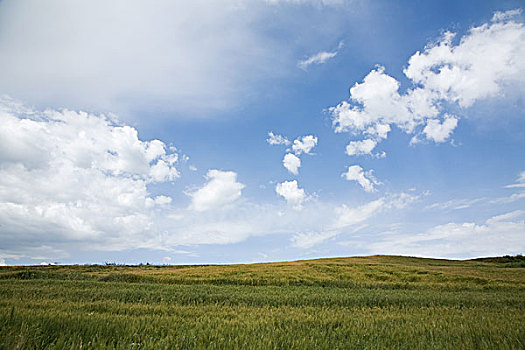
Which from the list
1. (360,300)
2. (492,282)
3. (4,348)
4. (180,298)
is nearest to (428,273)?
(492,282)

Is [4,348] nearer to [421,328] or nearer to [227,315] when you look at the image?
[227,315]

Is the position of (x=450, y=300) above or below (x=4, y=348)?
below

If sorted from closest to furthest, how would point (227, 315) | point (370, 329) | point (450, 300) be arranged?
point (370, 329)
point (227, 315)
point (450, 300)

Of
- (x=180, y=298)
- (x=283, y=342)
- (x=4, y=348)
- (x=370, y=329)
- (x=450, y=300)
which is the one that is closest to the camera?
(x=4, y=348)

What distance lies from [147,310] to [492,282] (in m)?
24.0

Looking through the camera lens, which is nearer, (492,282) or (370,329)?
(370,329)

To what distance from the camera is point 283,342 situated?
14.0 feet

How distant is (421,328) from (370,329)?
1.07 metres

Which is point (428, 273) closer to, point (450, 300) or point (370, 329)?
point (450, 300)

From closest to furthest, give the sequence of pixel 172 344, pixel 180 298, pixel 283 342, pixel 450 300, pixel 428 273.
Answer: pixel 172 344
pixel 283 342
pixel 180 298
pixel 450 300
pixel 428 273

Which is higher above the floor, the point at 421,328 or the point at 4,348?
the point at 4,348

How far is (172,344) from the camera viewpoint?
398 cm

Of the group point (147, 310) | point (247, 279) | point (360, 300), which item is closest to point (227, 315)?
point (147, 310)

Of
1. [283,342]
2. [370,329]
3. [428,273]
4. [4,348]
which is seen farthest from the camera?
[428,273]
